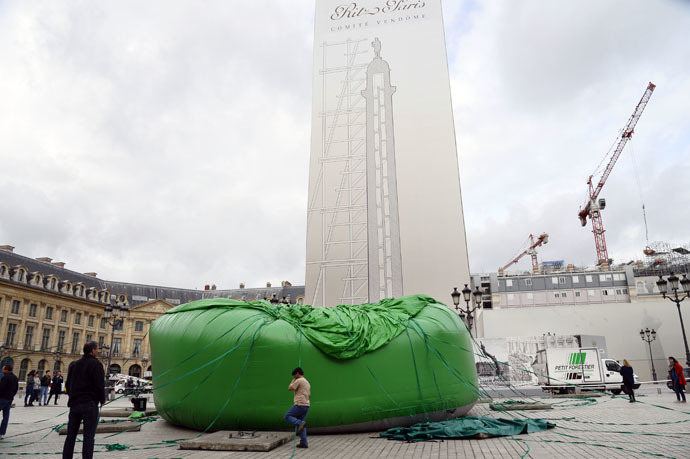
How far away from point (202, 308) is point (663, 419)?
8883 millimetres

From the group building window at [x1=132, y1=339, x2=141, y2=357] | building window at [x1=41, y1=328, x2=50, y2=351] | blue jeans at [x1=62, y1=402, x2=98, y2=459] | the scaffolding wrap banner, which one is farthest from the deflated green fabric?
building window at [x1=132, y1=339, x2=141, y2=357]

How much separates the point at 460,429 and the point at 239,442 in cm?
323

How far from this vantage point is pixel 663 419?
9328mm

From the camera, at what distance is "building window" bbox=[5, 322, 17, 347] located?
134 feet

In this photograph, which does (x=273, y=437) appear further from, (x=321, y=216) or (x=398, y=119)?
(x=398, y=119)

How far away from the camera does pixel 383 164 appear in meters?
30.6

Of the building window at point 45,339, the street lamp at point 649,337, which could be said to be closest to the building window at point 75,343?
the building window at point 45,339

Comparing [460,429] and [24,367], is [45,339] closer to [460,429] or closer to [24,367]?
[24,367]

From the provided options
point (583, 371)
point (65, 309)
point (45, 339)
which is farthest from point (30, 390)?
point (65, 309)

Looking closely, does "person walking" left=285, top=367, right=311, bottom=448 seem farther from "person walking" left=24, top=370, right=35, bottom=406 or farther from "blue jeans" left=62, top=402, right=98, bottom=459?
"person walking" left=24, top=370, right=35, bottom=406

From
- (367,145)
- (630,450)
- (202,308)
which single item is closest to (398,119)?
(367,145)

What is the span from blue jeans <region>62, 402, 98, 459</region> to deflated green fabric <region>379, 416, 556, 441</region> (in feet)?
13.1

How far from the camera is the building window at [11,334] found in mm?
40906

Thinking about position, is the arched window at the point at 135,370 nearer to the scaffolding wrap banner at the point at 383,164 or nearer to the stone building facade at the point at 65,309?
the stone building facade at the point at 65,309
